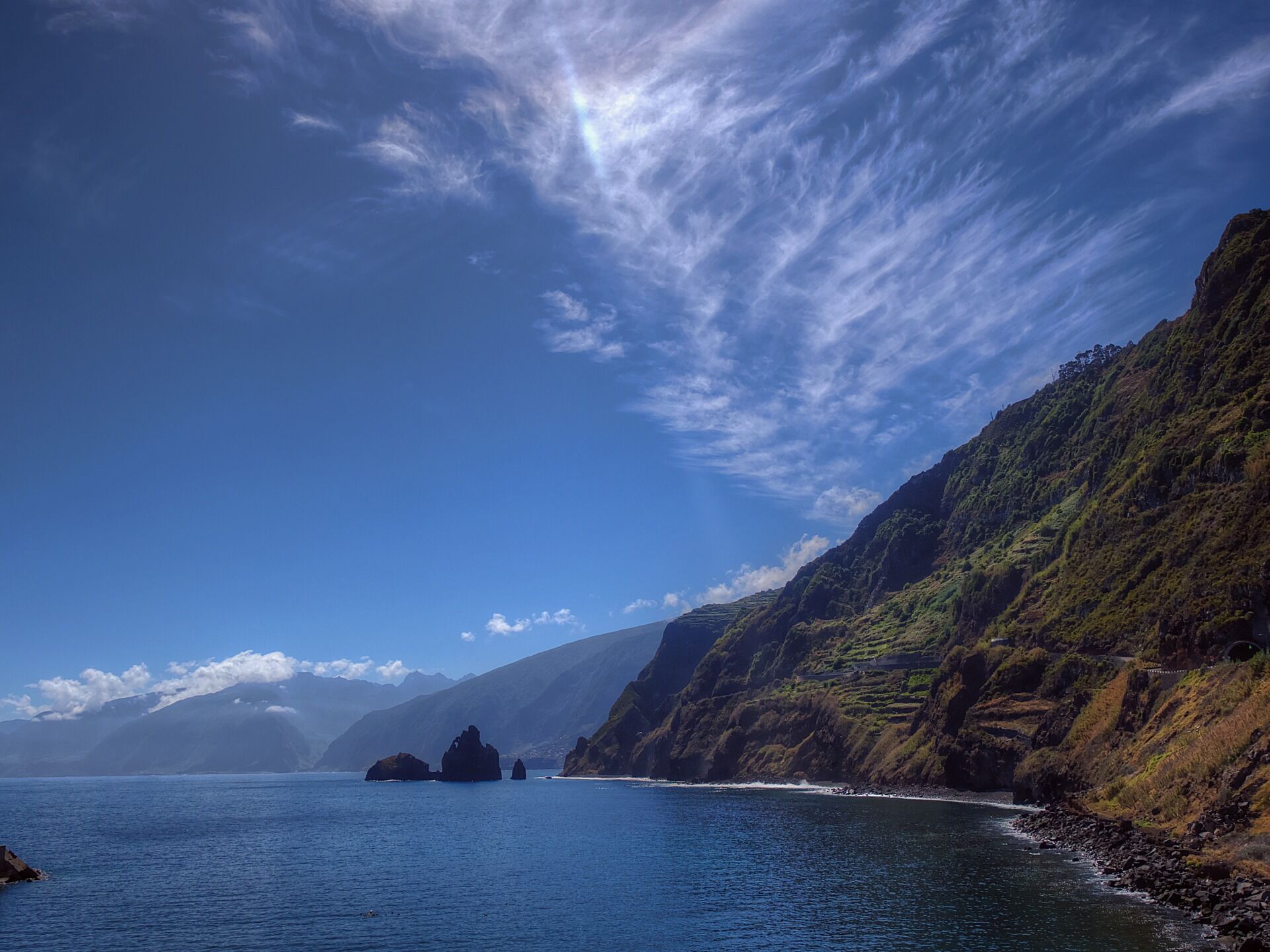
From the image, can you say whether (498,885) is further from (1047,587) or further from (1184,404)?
(1184,404)

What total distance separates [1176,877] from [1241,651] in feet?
142

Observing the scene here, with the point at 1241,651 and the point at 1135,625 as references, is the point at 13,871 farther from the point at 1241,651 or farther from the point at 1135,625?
the point at 1135,625

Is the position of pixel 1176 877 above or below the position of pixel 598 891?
above

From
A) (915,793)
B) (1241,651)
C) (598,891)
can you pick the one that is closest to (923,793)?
(915,793)

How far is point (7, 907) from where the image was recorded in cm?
6053

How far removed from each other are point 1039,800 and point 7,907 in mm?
113886

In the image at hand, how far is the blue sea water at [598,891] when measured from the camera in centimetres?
4897

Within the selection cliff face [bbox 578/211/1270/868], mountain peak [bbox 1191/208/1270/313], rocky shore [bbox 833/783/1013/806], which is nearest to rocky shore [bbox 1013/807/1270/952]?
cliff face [bbox 578/211/1270/868]

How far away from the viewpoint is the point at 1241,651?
8300cm

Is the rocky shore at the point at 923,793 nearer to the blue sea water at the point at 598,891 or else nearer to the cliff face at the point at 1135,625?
the cliff face at the point at 1135,625

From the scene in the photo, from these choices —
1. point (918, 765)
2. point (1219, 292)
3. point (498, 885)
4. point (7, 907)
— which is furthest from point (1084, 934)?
point (1219, 292)

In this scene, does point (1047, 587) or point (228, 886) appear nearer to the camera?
point (228, 886)

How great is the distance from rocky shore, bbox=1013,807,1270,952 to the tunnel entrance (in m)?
23.8

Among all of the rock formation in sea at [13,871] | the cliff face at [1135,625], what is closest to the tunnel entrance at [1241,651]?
the cliff face at [1135,625]
